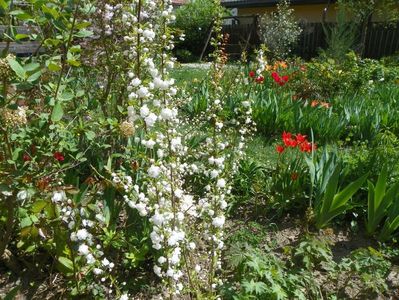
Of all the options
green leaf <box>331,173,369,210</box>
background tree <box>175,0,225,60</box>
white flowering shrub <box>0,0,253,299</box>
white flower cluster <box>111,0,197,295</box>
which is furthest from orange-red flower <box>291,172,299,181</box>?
background tree <box>175,0,225,60</box>

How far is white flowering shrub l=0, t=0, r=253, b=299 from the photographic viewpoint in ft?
5.54

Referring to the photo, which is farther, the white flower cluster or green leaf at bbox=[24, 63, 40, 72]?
green leaf at bbox=[24, 63, 40, 72]

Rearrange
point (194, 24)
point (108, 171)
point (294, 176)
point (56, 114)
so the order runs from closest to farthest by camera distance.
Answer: point (56, 114) < point (108, 171) < point (294, 176) < point (194, 24)

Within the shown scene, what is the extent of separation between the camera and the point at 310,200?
9.77 ft

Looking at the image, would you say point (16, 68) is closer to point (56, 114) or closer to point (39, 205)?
point (56, 114)

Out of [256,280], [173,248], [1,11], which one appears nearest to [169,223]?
[173,248]

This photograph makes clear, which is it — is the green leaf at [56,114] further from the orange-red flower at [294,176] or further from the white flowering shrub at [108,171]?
the orange-red flower at [294,176]

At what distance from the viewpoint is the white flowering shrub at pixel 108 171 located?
1.69 metres

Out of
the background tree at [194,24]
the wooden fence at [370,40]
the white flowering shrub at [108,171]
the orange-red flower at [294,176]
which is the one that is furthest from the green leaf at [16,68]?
the background tree at [194,24]

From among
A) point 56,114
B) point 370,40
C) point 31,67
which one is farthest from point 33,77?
point 370,40

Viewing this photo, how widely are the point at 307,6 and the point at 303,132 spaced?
17.4 metres

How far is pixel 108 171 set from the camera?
202 centimetres

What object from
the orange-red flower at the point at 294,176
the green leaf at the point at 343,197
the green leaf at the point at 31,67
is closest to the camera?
the green leaf at the point at 31,67

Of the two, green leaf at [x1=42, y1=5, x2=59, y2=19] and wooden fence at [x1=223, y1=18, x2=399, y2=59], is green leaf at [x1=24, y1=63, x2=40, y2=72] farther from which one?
wooden fence at [x1=223, y1=18, x2=399, y2=59]
